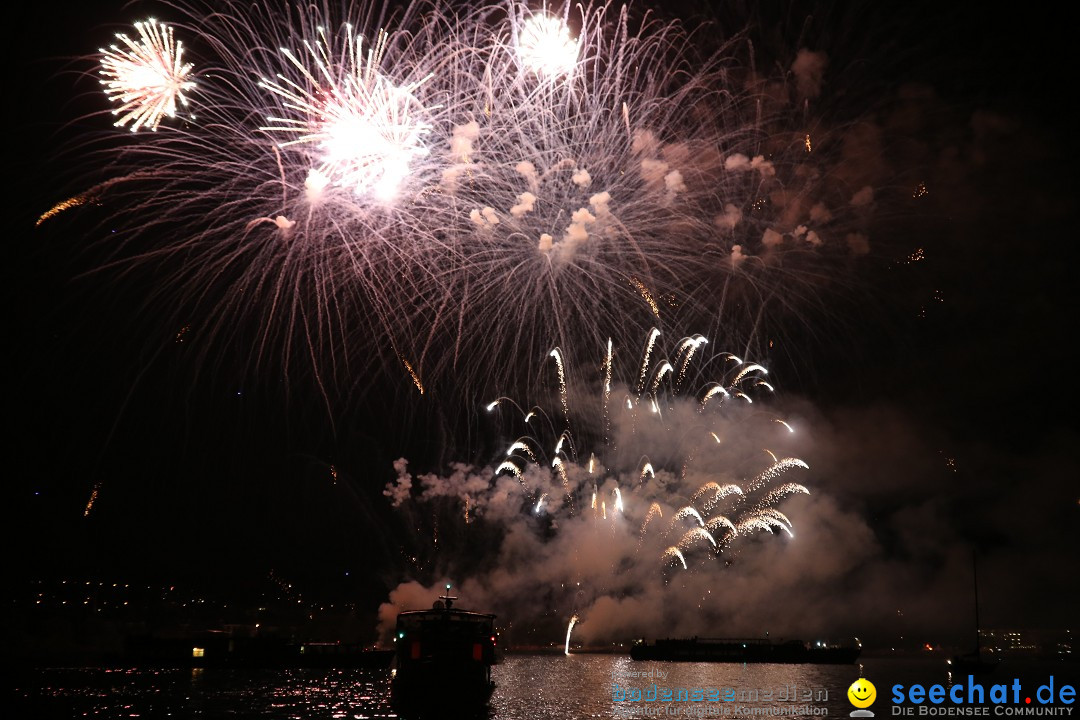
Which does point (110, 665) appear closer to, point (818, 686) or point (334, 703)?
point (334, 703)

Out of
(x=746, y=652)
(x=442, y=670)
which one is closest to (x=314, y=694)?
(x=442, y=670)

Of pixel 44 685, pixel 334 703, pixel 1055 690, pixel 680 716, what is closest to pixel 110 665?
pixel 44 685

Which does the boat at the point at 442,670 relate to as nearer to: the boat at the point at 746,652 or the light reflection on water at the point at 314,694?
the light reflection on water at the point at 314,694

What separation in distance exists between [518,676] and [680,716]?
168 feet

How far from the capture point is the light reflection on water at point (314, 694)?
51.2 meters

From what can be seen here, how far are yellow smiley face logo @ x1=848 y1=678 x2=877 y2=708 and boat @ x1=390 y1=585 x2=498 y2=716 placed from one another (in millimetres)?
26462

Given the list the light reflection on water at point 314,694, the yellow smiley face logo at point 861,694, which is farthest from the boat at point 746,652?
the yellow smiley face logo at point 861,694

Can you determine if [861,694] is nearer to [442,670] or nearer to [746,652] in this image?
[442,670]

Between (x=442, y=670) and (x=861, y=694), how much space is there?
106ft

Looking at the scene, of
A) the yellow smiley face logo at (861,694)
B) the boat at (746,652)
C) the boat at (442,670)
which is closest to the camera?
the boat at (442,670)

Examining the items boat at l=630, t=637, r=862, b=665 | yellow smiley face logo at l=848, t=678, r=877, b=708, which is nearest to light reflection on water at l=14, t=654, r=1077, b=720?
yellow smiley face logo at l=848, t=678, r=877, b=708

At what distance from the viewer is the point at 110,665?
103938 mm

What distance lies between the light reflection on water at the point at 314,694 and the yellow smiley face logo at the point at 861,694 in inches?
35.7

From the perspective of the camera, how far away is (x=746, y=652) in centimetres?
14738
